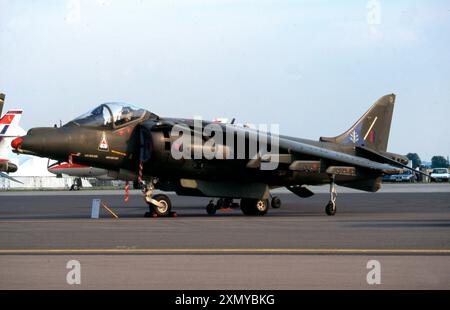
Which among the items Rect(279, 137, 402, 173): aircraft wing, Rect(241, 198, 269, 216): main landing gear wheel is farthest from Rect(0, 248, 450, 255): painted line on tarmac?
Rect(241, 198, 269, 216): main landing gear wheel

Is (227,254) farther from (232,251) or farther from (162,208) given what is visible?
(162,208)

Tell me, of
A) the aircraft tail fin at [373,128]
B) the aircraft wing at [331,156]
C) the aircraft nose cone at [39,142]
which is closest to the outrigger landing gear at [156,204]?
the aircraft nose cone at [39,142]

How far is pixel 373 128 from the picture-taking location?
2759 centimetres

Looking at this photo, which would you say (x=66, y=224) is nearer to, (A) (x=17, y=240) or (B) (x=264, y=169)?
(A) (x=17, y=240)

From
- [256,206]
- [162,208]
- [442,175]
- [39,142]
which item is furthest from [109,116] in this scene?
[442,175]

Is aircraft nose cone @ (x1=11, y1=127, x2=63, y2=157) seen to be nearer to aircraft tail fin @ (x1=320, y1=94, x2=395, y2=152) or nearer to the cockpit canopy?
the cockpit canopy

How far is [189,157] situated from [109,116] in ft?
7.84

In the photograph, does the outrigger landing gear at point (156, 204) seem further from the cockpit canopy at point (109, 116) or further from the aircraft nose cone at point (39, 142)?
the aircraft nose cone at point (39, 142)

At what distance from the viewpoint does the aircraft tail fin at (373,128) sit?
1077 inches

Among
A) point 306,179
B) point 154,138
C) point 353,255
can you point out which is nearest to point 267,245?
point 353,255

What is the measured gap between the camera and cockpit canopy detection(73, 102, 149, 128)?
837 inches

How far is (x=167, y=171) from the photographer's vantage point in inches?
867

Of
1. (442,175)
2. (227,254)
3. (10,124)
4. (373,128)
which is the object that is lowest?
(227,254)

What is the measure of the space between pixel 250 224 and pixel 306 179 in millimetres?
5745
